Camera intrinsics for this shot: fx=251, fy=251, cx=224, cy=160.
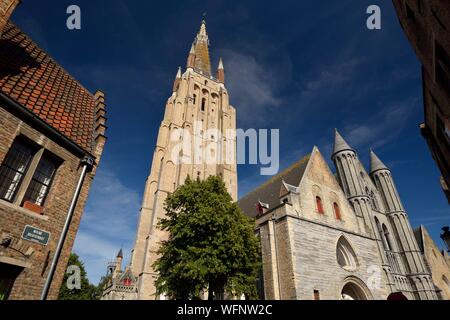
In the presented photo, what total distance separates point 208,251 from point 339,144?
75.4 ft

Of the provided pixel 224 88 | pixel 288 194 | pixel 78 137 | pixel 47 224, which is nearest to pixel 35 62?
pixel 78 137

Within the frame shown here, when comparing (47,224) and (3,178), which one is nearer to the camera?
(3,178)

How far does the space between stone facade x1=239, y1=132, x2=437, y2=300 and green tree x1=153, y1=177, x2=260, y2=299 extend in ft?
6.87

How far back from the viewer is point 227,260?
48.9 ft

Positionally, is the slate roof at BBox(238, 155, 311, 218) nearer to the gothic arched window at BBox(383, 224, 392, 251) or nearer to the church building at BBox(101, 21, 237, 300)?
the church building at BBox(101, 21, 237, 300)

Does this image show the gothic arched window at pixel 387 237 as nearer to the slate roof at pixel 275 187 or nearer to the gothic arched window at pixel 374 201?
the gothic arched window at pixel 374 201

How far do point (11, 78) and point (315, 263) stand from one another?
712 inches

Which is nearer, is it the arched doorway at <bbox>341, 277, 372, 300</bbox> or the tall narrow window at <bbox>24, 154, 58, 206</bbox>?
the tall narrow window at <bbox>24, 154, 58, 206</bbox>

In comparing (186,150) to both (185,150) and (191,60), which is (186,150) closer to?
(185,150)

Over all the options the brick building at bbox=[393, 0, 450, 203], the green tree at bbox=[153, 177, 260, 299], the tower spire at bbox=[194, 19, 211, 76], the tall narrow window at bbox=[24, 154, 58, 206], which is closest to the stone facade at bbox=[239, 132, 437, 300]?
the green tree at bbox=[153, 177, 260, 299]

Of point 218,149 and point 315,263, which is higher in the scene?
point 218,149

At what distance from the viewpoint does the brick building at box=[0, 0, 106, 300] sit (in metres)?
6.62

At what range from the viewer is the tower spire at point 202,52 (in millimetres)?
48438
